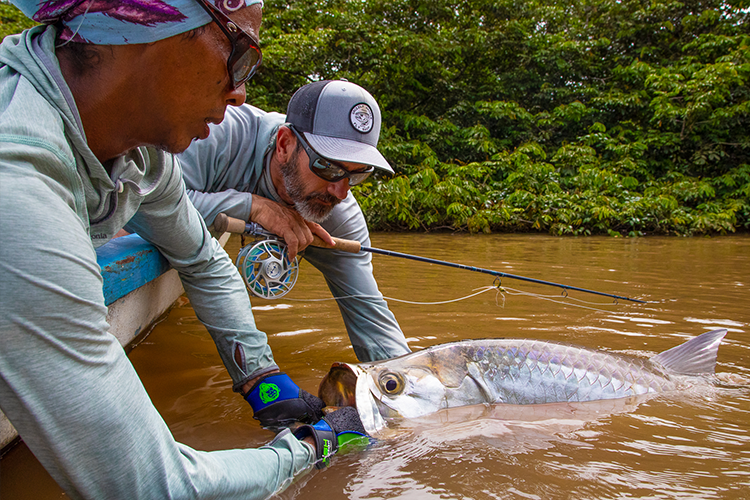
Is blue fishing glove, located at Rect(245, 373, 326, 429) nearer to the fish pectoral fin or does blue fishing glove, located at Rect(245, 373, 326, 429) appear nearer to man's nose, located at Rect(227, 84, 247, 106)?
man's nose, located at Rect(227, 84, 247, 106)

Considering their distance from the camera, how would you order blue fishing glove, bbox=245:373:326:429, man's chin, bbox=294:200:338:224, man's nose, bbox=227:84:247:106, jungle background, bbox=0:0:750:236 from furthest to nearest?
jungle background, bbox=0:0:750:236, man's chin, bbox=294:200:338:224, blue fishing glove, bbox=245:373:326:429, man's nose, bbox=227:84:247:106

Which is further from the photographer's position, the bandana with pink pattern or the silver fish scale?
the silver fish scale

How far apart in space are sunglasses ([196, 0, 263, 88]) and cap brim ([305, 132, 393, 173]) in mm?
1217

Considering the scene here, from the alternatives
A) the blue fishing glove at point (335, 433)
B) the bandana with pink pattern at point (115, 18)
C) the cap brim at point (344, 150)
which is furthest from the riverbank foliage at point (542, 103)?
the bandana with pink pattern at point (115, 18)

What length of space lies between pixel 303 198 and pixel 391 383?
1.18 metres

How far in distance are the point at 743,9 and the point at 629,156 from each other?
6414 millimetres

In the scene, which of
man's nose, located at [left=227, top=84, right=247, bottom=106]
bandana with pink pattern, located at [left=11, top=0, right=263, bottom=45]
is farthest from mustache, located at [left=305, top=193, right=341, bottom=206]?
bandana with pink pattern, located at [left=11, top=0, right=263, bottom=45]

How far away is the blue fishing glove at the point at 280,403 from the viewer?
1931 mm

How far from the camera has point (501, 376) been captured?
2098mm

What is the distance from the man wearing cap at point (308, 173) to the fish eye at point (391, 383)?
0.89 m

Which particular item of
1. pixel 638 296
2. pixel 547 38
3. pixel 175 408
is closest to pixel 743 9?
pixel 547 38

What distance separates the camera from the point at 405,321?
11.9 feet

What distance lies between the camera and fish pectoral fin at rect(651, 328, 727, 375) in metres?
2.45

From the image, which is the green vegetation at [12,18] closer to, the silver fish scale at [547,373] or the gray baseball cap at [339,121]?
the gray baseball cap at [339,121]
